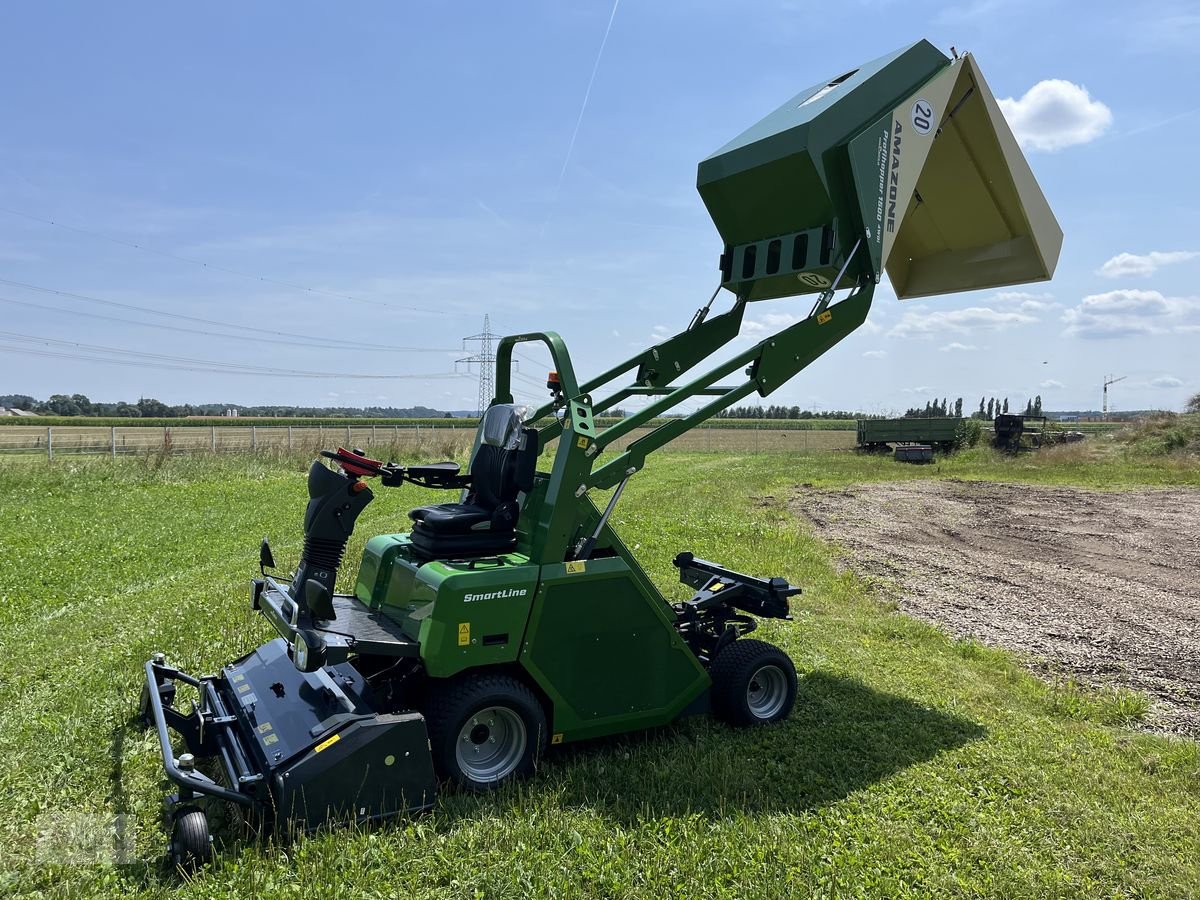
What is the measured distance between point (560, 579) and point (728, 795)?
1.44 meters

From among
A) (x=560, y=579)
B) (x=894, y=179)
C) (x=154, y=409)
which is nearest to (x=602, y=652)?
(x=560, y=579)

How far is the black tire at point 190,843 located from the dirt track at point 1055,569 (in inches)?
240

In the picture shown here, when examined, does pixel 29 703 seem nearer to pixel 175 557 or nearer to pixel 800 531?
pixel 175 557

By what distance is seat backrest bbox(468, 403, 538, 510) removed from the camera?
16.9 feet

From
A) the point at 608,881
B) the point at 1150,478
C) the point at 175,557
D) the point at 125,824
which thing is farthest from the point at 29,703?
the point at 1150,478

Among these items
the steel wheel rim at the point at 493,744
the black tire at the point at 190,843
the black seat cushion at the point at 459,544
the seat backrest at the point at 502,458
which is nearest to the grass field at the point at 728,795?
the black tire at the point at 190,843

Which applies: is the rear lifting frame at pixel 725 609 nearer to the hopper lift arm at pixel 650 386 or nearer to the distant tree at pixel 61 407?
the hopper lift arm at pixel 650 386

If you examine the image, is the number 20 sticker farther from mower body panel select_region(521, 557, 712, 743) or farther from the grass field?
the grass field

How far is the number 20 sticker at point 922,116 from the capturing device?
5.96 metres

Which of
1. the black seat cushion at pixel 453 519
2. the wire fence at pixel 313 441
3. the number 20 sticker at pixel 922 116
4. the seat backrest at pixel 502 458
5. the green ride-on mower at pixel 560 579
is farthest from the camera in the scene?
the wire fence at pixel 313 441

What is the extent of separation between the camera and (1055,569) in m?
11.6

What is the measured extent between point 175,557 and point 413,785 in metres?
8.92

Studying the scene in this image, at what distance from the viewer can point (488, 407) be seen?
5789 mm

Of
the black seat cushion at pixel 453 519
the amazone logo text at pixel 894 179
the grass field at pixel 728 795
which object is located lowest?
the grass field at pixel 728 795
